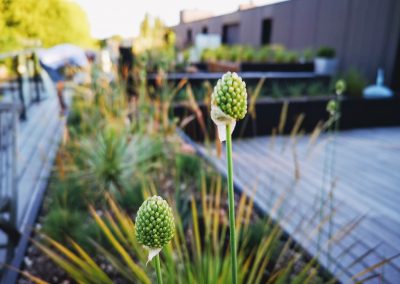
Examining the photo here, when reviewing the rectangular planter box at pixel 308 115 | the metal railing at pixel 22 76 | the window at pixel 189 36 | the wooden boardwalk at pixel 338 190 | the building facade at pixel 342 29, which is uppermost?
the window at pixel 189 36

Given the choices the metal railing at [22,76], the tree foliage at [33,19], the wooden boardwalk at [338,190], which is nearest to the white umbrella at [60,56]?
the metal railing at [22,76]

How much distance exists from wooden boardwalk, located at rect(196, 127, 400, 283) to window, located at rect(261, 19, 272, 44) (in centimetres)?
984

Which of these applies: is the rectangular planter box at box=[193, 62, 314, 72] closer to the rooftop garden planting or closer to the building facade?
the building facade

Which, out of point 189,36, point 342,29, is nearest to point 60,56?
point 342,29

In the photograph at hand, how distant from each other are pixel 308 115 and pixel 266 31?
32.7 feet

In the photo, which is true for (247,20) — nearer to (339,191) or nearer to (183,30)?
(183,30)

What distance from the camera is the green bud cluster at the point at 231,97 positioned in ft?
1.65

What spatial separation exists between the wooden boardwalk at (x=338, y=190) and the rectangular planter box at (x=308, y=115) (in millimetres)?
248

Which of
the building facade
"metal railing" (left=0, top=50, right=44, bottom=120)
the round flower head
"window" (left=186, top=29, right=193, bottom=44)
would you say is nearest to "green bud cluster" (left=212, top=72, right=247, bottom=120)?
the round flower head

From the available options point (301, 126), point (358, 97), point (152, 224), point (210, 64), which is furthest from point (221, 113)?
point (210, 64)

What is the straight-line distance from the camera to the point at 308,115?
5.25 m

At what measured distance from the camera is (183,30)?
85.4 feet

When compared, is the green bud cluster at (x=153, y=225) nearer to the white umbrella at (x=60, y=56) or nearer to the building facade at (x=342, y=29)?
the white umbrella at (x=60, y=56)

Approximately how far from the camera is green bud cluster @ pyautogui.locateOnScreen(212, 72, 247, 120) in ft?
1.65
